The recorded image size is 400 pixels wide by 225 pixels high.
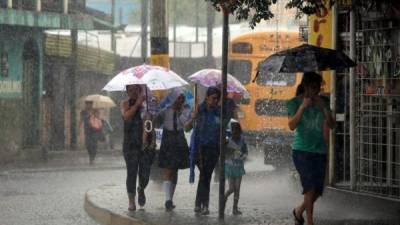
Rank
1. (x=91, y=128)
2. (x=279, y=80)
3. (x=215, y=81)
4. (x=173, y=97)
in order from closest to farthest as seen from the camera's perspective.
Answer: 1. (x=173, y=97)
2. (x=215, y=81)
3. (x=279, y=80)
4. (x=91, y=128)

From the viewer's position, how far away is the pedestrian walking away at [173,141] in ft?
37.0

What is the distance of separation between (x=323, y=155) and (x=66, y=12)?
58.4ft

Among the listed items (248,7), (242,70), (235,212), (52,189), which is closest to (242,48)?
(242,70)

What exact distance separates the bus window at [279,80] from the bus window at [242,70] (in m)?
0.41

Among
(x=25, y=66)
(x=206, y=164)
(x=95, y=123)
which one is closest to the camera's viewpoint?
(x=206, y=164)

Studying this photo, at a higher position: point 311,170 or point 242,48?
point 242,48

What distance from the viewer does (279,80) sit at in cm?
2191

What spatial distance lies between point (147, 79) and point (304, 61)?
2290 millimetres

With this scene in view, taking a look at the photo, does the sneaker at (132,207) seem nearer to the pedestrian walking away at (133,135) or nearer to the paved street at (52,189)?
the pedestrian walking away at (133,135)

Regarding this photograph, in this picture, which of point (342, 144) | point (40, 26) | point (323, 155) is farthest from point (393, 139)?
point (40, 26)

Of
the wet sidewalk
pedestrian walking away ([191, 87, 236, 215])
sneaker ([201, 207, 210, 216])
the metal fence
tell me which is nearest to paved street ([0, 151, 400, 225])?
the wet sidewalk

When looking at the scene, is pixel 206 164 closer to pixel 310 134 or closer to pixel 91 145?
pixel 310 134

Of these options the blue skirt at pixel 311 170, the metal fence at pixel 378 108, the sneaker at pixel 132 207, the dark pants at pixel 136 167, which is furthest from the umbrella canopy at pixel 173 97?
the blue skirt at pixel 311 170

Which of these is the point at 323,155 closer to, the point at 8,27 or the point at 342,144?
the point at 342,144
